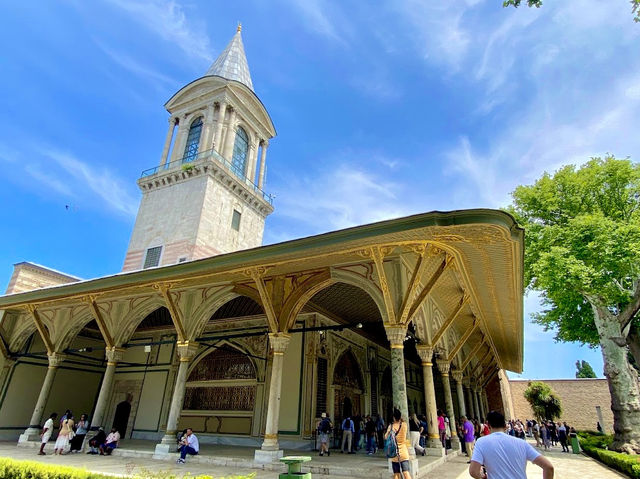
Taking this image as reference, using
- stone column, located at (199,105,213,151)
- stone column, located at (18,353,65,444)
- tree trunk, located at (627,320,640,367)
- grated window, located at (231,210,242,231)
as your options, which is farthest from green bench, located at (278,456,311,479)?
stone column, located at (199,105,213,151)

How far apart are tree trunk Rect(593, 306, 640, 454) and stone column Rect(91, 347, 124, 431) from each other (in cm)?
1582

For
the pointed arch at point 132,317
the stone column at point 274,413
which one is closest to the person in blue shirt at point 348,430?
the stone column at point 274,413

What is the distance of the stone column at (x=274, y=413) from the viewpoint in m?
7.82

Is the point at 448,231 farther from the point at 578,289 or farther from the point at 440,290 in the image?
the point at 578,289

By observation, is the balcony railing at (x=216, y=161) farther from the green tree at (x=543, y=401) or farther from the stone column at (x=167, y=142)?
the green tree at (x=543, y=401)

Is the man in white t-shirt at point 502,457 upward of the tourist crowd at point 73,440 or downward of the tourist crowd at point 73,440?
upward

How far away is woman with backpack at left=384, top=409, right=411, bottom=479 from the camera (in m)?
5.55

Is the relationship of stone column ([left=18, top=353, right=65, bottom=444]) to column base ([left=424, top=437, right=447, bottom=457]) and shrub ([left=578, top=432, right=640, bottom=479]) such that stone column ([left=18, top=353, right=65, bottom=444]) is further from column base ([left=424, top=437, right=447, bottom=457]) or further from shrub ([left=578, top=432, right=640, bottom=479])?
shrub ([left=578, top=432, right=640, bottom=479])

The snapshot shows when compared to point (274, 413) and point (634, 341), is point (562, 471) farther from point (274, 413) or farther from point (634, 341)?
point (634, 341)

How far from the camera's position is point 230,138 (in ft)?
70.1

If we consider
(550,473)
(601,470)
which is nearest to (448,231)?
(550,473)

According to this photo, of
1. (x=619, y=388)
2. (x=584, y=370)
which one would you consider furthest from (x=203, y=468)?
(x=584, y=370)

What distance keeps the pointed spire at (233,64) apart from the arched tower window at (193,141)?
10.7 feet

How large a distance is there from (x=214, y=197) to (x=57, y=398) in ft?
35.2
